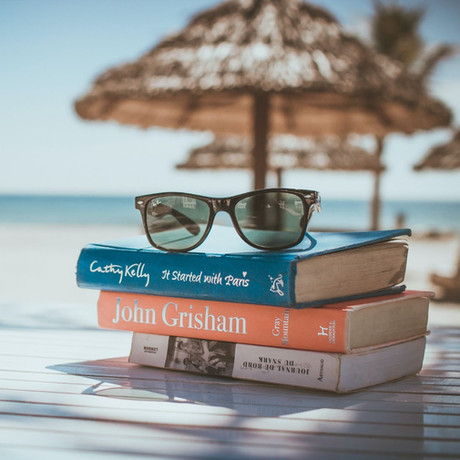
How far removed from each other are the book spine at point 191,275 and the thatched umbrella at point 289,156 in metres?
7.78

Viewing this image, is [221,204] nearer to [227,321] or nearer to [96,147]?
[227,321]

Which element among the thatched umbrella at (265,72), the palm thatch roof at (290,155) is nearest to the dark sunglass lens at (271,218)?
the thatched umbrella at (265,72)

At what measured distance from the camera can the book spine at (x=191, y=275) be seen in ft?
3.17

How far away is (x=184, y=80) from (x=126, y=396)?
2692 mm

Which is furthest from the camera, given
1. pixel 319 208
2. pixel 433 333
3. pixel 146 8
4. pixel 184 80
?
pixel 146 8

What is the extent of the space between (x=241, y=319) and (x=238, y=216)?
0.65 ft

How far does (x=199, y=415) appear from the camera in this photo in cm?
86

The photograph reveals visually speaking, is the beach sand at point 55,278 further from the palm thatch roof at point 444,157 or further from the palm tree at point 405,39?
the palm tree at point 405,39

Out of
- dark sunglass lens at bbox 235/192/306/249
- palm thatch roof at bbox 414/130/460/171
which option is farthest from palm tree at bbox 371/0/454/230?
dark sunglass lens at bbox 235/192/306/249

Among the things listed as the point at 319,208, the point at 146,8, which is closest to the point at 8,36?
the point at 146,8

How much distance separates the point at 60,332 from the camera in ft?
4.99

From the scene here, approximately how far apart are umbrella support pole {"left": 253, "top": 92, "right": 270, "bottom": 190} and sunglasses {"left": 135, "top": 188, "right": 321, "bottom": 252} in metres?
2.65

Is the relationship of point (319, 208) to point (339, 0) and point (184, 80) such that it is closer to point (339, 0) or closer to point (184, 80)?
point (184, 80)

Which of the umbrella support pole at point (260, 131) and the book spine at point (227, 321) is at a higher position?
the umbrella support pole at point (260, 131)
